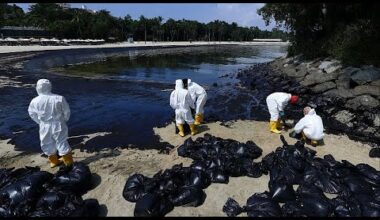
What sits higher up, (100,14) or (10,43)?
(100,14)

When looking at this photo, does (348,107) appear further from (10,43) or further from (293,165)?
(10,43)

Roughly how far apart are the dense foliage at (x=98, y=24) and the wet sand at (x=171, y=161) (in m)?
47.3

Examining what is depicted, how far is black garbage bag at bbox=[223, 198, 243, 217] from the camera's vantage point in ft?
17.9

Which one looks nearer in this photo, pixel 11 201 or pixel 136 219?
pixel 136 219

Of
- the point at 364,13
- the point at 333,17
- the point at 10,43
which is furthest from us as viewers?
the point at 10,43

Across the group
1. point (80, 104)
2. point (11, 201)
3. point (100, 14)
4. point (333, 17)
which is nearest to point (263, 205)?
point (11, 201)

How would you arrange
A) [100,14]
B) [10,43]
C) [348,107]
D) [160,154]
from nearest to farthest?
[160,154]
[348,107]
[10,43]
[100,14]

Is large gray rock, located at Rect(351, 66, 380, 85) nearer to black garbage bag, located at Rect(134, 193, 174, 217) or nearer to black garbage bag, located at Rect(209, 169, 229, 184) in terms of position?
black garbage bag, located at Rect(209, 169, 229, 184)

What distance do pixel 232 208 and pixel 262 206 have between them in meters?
0.52

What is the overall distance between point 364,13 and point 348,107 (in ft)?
37.2

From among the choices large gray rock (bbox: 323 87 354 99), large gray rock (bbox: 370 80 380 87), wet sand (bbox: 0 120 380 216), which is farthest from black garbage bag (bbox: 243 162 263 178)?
large gray rock (bbox: 370 80 380 87)

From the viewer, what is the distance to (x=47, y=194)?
558 cm

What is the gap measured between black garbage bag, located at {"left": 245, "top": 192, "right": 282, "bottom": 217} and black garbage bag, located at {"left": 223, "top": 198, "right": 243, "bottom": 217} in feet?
0.51

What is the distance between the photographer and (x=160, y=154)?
26.6 ft
